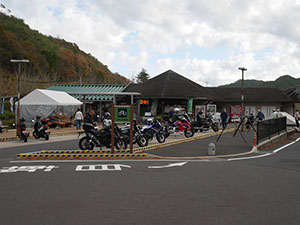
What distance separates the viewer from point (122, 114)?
1373 cm

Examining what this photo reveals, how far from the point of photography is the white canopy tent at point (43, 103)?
1160 inches

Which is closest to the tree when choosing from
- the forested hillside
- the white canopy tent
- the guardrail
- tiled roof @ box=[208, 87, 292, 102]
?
the forested hillside

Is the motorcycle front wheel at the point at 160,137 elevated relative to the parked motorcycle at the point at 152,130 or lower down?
lower down

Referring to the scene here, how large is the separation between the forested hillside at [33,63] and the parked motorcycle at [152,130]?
1294 inches

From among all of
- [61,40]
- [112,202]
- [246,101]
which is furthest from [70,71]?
[112,202]

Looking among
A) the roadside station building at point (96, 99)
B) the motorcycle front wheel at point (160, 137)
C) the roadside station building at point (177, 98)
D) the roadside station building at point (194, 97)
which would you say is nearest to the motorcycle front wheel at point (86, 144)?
the motorcycle front wheel at point (160, 137)

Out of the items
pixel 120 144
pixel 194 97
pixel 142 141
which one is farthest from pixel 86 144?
pixel 194 97

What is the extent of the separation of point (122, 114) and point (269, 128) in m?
8.95

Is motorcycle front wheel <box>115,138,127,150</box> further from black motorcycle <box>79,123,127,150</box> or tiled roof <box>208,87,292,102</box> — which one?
tiled roof <box>208,87,292,102</box>

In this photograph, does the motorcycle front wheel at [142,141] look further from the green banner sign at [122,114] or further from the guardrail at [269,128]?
the guardrail at [269,128]

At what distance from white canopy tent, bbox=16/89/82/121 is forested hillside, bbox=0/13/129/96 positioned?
15865mm

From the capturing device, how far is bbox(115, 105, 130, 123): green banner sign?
13.7 m

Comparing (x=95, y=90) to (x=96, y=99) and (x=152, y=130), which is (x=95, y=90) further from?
(x=152, y=130)

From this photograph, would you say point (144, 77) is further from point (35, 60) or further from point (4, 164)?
point (4, 164)
